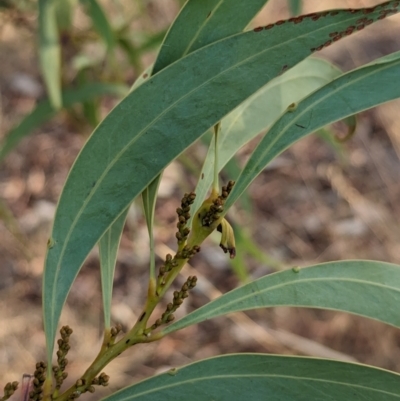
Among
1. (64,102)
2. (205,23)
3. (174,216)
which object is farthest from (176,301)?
(174,216)

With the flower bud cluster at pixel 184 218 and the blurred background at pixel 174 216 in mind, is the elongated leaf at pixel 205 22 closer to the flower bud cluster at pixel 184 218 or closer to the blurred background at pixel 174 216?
the flower bud cluster at pixel 184 218

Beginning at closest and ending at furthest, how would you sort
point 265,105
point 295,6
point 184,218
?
point 184,218, point 265,105, point 295,6

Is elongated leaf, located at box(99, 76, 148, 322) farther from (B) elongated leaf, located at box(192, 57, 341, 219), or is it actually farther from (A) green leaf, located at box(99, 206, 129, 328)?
(B) elongated leaf, located at box(192, 57, 341, 219)

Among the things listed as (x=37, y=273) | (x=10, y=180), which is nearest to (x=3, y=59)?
(x=10, y=180)

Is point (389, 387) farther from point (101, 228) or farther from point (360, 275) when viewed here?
point (101, 228)

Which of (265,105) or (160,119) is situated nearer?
(160,119)

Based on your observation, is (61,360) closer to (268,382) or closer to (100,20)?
(268,382)
